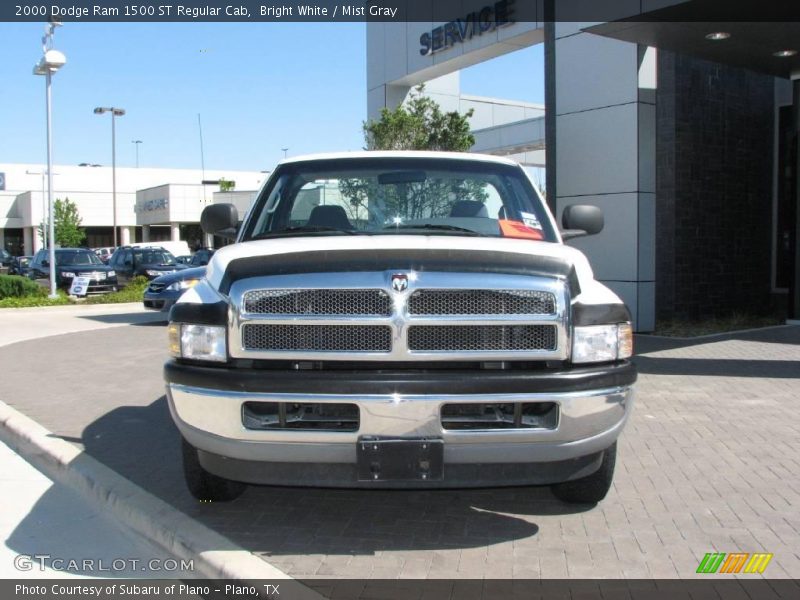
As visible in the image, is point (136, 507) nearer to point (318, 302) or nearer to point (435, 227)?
point (318, 302)

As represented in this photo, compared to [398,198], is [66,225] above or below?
above

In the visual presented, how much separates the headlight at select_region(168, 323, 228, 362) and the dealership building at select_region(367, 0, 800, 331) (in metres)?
8.08

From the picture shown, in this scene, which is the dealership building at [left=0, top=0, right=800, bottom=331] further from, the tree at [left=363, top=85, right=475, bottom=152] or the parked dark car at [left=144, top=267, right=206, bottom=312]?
the parked dark car at [left=144, top=267, right=206, bottom=312]

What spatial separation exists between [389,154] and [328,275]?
1975mm

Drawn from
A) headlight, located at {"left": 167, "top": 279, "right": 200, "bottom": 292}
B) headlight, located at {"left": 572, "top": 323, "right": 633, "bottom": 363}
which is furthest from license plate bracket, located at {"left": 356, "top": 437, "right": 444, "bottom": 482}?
headlight, located at {"left": 167, "top": 279, "right": 200, "bottom": 292}

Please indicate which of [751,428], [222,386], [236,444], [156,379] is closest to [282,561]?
[236,444]

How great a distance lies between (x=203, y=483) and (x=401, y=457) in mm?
1489

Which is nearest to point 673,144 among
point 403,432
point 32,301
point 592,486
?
point 592,486

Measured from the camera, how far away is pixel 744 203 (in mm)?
14352

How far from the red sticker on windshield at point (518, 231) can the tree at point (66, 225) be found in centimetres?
5592

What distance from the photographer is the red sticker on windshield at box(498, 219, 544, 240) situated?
15.6ft

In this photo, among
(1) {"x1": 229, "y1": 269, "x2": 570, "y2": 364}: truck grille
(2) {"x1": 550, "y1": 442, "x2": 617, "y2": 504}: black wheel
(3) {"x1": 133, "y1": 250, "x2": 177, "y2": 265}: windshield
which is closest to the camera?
(1) {"x1": 229, "y1": 269, "x2": 570, "y2": 364}: truck grille

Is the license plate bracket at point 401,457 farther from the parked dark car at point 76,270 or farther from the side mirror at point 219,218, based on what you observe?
the parked dark car at point 76,270

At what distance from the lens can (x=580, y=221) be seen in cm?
527
